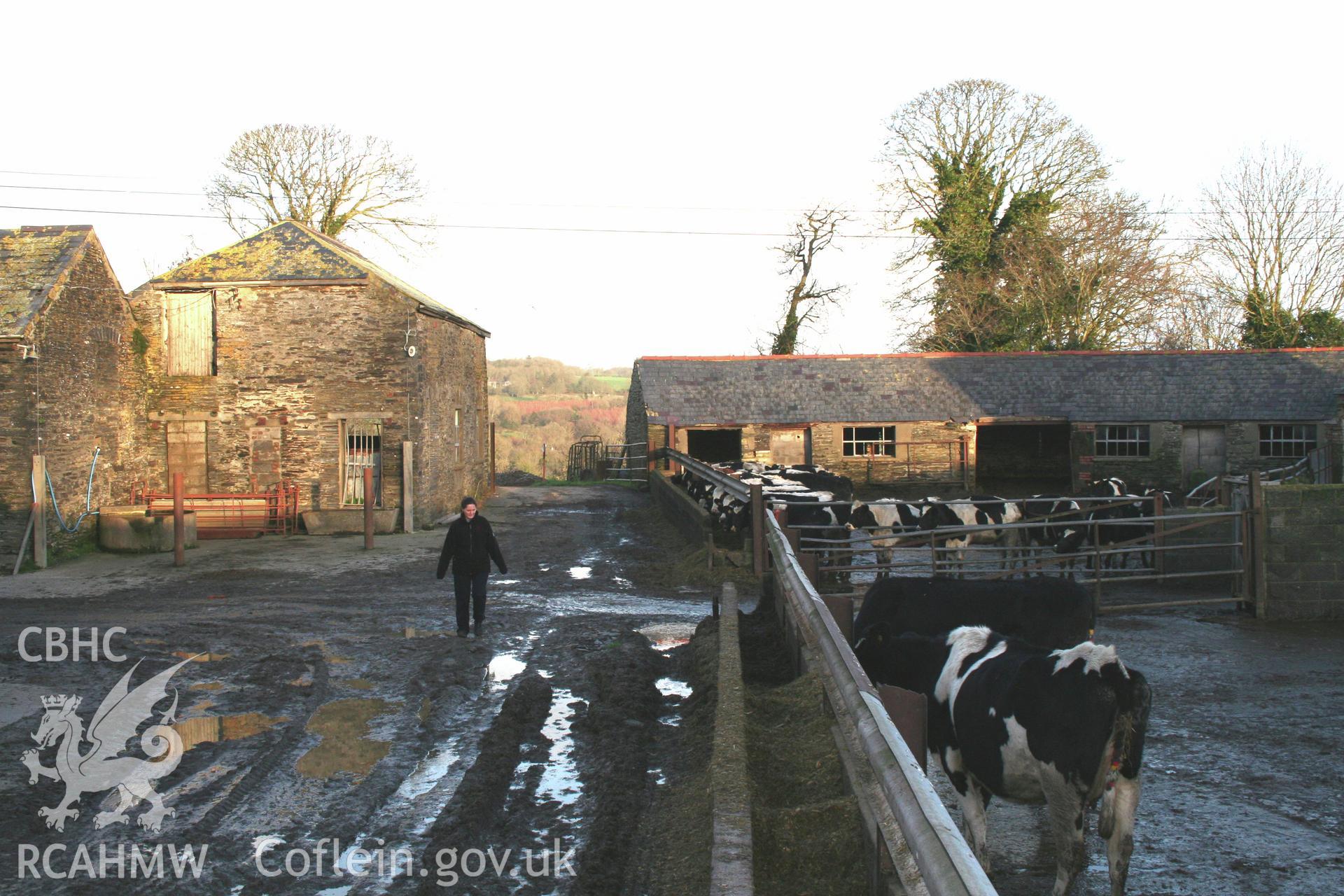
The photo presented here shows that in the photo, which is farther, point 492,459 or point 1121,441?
point 492,459

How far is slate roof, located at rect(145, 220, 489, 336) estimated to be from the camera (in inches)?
874

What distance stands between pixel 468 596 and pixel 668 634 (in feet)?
7.47

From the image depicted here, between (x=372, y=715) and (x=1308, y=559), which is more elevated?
(x=1308, y=559)

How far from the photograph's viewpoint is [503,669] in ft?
32.0

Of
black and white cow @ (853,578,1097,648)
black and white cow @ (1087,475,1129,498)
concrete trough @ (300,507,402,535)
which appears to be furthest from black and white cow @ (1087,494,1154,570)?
concrete trough @ (300,507,402,535)

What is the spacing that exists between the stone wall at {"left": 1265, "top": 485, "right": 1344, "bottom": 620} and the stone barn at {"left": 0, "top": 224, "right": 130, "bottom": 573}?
1893cm

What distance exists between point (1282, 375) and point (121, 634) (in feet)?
107

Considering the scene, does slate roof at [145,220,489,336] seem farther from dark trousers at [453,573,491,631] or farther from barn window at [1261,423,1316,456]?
barn window at [1261,423,1316,456]

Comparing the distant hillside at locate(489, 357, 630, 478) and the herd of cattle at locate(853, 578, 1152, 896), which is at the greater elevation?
the distant hillside at locate(489, 357, 630, 478)

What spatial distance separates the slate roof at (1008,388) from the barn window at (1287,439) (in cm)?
42

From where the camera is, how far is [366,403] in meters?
22.2

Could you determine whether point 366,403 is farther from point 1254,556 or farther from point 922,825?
point 922,825

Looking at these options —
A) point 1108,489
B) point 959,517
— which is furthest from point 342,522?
point 1108,489

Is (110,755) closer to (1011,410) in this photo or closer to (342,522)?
(342,522)
